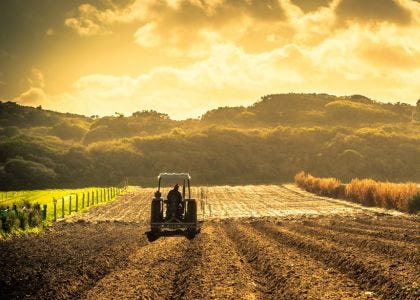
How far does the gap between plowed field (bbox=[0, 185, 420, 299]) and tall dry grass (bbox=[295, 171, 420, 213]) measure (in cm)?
651

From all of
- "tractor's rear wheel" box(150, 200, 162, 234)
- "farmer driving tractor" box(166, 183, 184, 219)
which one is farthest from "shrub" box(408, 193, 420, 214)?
"tractor's rear wheel" box(150, 200, 162, 234)

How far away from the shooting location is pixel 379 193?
35.9 meters

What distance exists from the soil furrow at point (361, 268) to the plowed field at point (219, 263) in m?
0.02

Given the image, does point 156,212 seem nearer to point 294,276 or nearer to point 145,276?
point 145,276

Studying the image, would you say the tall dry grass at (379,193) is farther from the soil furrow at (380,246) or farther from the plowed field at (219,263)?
the soil furrow at (380,246)

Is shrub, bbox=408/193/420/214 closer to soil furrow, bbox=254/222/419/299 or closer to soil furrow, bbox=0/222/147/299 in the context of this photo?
soil furrow, bbox=254/222/419/299

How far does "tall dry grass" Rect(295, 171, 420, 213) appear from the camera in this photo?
1244 inches

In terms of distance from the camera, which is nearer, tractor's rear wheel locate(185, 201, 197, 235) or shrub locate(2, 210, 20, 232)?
tractor's rear wheel locate(185, 201, 197, 235)

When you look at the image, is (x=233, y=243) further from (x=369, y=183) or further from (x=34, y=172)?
(x=34, y=172)

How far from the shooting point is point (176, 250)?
16453mm

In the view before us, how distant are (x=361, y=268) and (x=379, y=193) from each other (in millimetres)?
24868

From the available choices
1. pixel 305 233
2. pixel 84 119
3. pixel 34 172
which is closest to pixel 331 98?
pixel 84 119

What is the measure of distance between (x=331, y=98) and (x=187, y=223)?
151m

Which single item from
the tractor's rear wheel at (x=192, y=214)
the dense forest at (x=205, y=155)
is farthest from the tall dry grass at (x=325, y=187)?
the tractor's rear wheel at (x=192, y=214)
